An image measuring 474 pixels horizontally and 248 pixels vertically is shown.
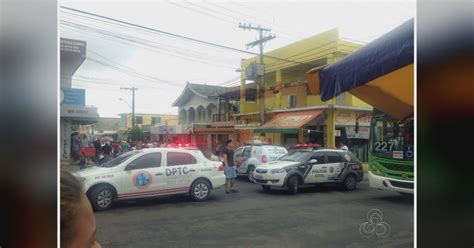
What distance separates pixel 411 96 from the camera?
85.9 inches

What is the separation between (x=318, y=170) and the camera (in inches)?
97.3

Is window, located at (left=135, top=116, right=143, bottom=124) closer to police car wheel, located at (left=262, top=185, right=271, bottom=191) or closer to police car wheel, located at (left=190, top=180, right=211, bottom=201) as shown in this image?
police car wheel, located at (left=190, top=180, right=211, bottom=201)

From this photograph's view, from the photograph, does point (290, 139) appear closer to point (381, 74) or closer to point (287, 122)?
point (287, 122)

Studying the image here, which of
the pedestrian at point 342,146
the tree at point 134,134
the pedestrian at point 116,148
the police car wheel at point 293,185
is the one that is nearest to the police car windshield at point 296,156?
the police car wheel at point 293,185

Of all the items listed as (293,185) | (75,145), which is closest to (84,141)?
(75,145)

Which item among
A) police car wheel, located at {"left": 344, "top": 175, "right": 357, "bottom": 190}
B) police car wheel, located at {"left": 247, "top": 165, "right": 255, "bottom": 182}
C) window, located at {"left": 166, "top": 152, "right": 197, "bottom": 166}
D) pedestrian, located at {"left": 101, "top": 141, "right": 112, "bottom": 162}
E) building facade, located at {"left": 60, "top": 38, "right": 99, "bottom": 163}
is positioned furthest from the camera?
police car wheel, located at {"left": 344, "top": 175, "right": 357, "bottom": 190}

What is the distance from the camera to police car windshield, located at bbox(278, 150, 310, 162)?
2311 mm

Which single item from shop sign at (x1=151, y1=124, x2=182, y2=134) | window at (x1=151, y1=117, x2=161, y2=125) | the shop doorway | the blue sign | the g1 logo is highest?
the blue sign

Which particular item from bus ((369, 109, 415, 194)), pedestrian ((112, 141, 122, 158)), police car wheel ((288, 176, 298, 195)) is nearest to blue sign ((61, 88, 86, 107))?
pedestrian ((112, 141, 122, 158))

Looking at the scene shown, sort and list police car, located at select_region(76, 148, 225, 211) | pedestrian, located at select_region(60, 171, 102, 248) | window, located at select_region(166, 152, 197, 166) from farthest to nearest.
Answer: window, located at select_region(166, 152, 197, 166), police car, located at select_region(76, 148, 225, 211), pedestrian, located at select_region(60, 171, 102, 248)

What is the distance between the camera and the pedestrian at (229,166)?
224 centimetres

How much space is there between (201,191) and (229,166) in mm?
264

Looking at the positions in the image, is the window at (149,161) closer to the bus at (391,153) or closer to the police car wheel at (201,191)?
the police car wheel at (201,191)

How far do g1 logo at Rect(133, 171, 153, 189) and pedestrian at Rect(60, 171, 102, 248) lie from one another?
1.65ft
